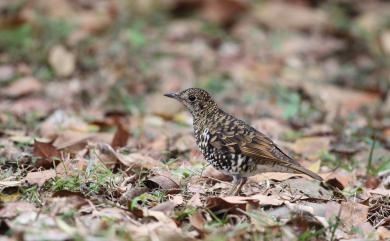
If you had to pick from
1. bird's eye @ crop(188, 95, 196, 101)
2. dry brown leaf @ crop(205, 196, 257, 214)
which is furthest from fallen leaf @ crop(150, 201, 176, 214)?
bird's eye @ crop(188, 95, 196, 101)

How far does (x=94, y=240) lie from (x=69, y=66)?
5866mm

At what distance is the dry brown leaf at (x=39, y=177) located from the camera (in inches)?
218

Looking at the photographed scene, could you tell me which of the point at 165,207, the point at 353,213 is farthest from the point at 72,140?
the point at 353,213

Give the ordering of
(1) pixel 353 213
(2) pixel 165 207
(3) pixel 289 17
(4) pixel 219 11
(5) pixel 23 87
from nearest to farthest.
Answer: (2) pixel 165 207, (1) pixel 353 213, (5) pixel 23 87, (4) pixel 219 11, (3) pixel 289 17

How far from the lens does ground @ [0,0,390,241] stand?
501 cm

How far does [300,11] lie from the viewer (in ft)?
42.4

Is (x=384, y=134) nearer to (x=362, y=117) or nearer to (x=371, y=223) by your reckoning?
(x=362, y=117)

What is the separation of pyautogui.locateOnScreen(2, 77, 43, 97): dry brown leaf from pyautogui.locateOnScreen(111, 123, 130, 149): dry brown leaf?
2.34m

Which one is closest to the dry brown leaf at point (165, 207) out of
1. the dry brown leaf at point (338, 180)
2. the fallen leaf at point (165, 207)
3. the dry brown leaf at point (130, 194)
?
the fallen leaf at point (165, 207)

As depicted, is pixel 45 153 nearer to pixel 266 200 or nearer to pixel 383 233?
pixel 266 200

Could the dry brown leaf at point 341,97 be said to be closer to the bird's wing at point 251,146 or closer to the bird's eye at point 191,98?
the bird's eye at point 191,98

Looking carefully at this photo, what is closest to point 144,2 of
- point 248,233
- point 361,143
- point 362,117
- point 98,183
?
point 362,117

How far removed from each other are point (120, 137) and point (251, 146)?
1.74 metres

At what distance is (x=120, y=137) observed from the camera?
729 centimetres
